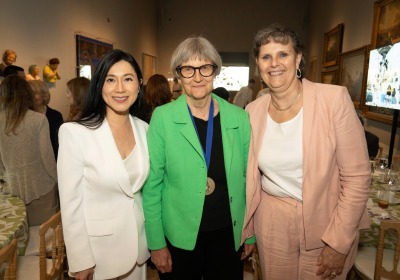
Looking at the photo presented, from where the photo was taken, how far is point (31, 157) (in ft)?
8.60

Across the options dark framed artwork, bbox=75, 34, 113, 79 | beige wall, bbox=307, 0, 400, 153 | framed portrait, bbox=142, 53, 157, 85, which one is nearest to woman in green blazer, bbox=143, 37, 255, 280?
beige wall, bbox=307, 0, 400, 153

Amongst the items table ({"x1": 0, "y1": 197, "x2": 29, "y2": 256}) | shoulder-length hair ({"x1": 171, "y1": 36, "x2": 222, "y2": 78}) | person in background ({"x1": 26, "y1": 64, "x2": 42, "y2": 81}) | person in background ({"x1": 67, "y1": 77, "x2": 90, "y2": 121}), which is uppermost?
person in background ({"x1": 26, "y1": 64, "x2": 42, "y2": 81})

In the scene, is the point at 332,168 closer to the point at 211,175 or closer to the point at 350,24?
the point at 211,175

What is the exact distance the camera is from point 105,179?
4.79 ft

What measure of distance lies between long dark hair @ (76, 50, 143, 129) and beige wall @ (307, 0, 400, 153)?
158 inches

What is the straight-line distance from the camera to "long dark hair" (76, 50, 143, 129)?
4.93 ft

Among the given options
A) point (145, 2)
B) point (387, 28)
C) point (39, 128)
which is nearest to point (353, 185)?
point (39, 128)

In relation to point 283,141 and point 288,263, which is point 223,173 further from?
point 288,263

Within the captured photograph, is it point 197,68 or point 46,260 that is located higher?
point 197,68

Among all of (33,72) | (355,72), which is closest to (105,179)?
(33,72)

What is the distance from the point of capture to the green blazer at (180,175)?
5.07 ft

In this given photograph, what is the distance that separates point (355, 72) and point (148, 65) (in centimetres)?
682

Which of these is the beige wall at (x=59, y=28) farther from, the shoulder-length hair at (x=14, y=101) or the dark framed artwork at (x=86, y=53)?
the shoulder-length hair at (x=14, y=101)

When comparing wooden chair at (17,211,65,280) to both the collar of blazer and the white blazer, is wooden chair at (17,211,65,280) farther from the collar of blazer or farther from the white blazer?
the collar of blazer
